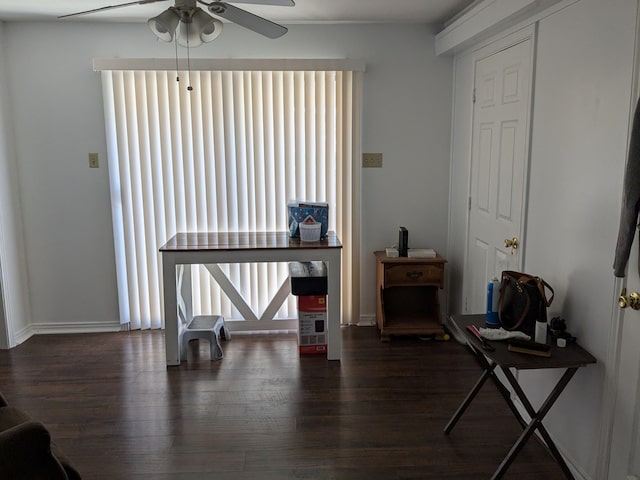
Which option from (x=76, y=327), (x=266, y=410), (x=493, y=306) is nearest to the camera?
(x=493, y=306)

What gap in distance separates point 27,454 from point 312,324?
7.58 feet

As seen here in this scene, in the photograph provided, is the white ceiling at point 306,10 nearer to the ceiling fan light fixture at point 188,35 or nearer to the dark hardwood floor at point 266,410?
the ceiling fan light fixture at point 188,35

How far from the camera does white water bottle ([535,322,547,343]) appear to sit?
233cm

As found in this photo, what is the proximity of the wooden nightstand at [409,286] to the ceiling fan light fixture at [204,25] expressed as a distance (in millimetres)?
2154

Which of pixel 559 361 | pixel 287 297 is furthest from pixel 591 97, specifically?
pixel 287 297

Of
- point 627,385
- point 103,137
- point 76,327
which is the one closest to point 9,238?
point 76,327

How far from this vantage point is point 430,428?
108 inches

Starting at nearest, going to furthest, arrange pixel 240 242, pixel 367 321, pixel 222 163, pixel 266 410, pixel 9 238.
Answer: pixel 266 410
pixel 240 242
pixel 9 238
pixel 222 163
pixel 367 321

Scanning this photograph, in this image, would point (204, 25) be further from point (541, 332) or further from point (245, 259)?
point (541, 332)

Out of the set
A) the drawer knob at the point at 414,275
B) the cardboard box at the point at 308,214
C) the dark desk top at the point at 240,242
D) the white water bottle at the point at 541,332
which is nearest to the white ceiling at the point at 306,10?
the cardboard box at the point at 308,214

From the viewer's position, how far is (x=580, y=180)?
2.29 metres

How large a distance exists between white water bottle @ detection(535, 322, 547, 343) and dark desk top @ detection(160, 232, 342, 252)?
148 cm

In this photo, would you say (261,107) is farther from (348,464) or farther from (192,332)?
(348,464)

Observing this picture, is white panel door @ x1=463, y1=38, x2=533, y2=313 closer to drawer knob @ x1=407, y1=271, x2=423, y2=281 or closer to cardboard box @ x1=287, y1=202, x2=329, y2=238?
drawer knob @ x1=407, y1=271, x2=423, y2=281
